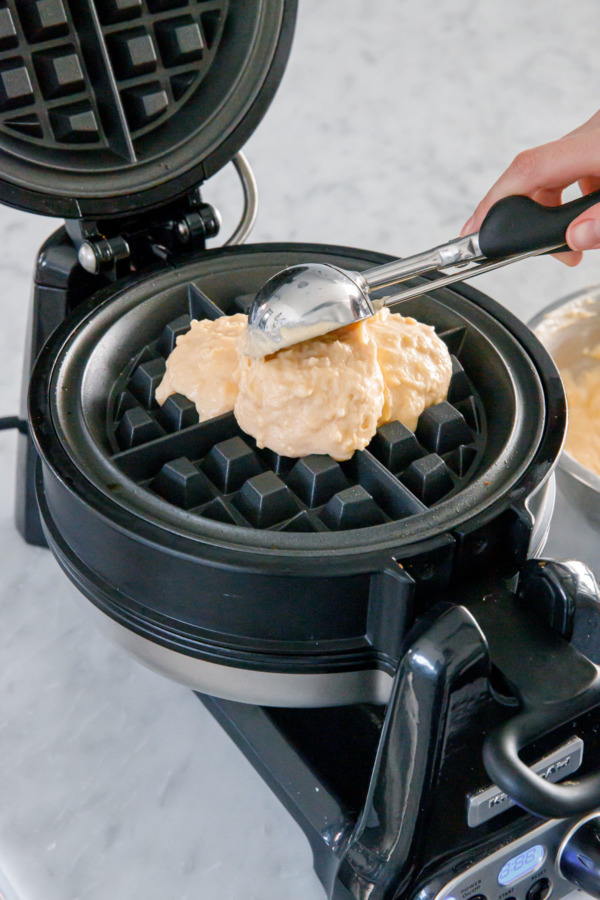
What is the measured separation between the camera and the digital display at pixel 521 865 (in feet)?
3.37

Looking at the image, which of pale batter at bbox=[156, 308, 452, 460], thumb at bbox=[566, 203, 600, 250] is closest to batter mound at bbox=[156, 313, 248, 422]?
pale batter at bbox=[156, 308, 452, 460]

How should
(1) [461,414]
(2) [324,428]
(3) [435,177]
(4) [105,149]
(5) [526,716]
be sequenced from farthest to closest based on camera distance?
(3) [435,177] → (4) [105,149] → (1) [461,414] → (2) [324,428] → (5) [526,716]

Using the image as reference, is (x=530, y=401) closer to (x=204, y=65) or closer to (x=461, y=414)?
(x=461, y=414)

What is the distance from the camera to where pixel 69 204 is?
1265mm

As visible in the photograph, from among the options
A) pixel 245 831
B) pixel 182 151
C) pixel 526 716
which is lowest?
pixel 245 831

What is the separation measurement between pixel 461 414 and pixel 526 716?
1.38 feet

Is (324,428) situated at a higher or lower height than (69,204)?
lower

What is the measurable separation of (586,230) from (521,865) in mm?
671

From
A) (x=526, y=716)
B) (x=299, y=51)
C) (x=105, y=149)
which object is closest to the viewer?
(x=526, y=716)

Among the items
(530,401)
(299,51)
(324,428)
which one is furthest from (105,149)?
(299,51)

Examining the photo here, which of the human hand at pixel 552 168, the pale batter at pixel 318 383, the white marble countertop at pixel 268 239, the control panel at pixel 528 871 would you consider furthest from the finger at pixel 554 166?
the control panel at pixel 528 871

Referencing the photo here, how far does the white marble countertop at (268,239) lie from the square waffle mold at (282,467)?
0.21m

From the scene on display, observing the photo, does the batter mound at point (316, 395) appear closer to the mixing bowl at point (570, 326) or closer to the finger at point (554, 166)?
the finger at point (554, 166)

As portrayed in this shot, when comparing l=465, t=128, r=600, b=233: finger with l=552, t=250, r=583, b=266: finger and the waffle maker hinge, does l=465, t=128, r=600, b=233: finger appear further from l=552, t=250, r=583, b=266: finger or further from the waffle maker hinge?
the waffle maker hinge
